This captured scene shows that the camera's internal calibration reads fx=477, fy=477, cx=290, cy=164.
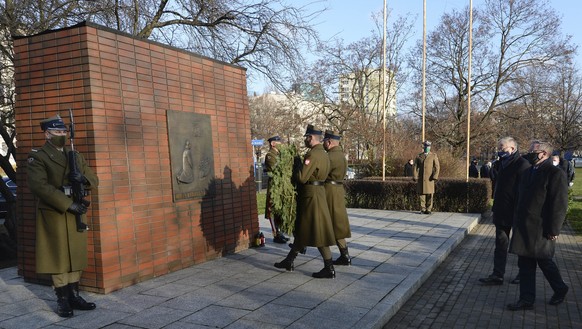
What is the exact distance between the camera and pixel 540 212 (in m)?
5.27

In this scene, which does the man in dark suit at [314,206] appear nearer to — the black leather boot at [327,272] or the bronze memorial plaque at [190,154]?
the black leather boot at [327,272]

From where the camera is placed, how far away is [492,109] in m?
31.6

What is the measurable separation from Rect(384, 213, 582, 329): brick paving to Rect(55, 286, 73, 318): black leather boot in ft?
10.5

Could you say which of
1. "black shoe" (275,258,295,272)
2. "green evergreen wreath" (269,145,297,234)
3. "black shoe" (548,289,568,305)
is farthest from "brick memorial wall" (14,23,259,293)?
"black shoe" (548,289,568,305)

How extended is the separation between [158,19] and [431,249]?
316 inches

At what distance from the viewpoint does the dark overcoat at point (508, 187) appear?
6.26 metres

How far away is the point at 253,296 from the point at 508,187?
12.0 ft

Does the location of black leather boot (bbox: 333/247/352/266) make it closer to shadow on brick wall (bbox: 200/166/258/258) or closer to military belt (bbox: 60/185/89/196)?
shadow on brick wall (bbox: 200/166/258/258)

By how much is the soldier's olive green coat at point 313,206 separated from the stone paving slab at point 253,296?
1.73 ft

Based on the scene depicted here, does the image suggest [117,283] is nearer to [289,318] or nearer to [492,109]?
[289,318]

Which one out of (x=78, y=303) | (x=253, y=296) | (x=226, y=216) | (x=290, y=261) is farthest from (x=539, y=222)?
(x=78, y=303)

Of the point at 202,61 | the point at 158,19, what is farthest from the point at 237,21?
the point at 202,61

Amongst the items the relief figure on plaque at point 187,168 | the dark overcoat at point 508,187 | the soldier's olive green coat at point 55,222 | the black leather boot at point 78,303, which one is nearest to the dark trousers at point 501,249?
the dark overcoat at point 508,187

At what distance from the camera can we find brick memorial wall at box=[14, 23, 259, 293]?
18.1 ft
